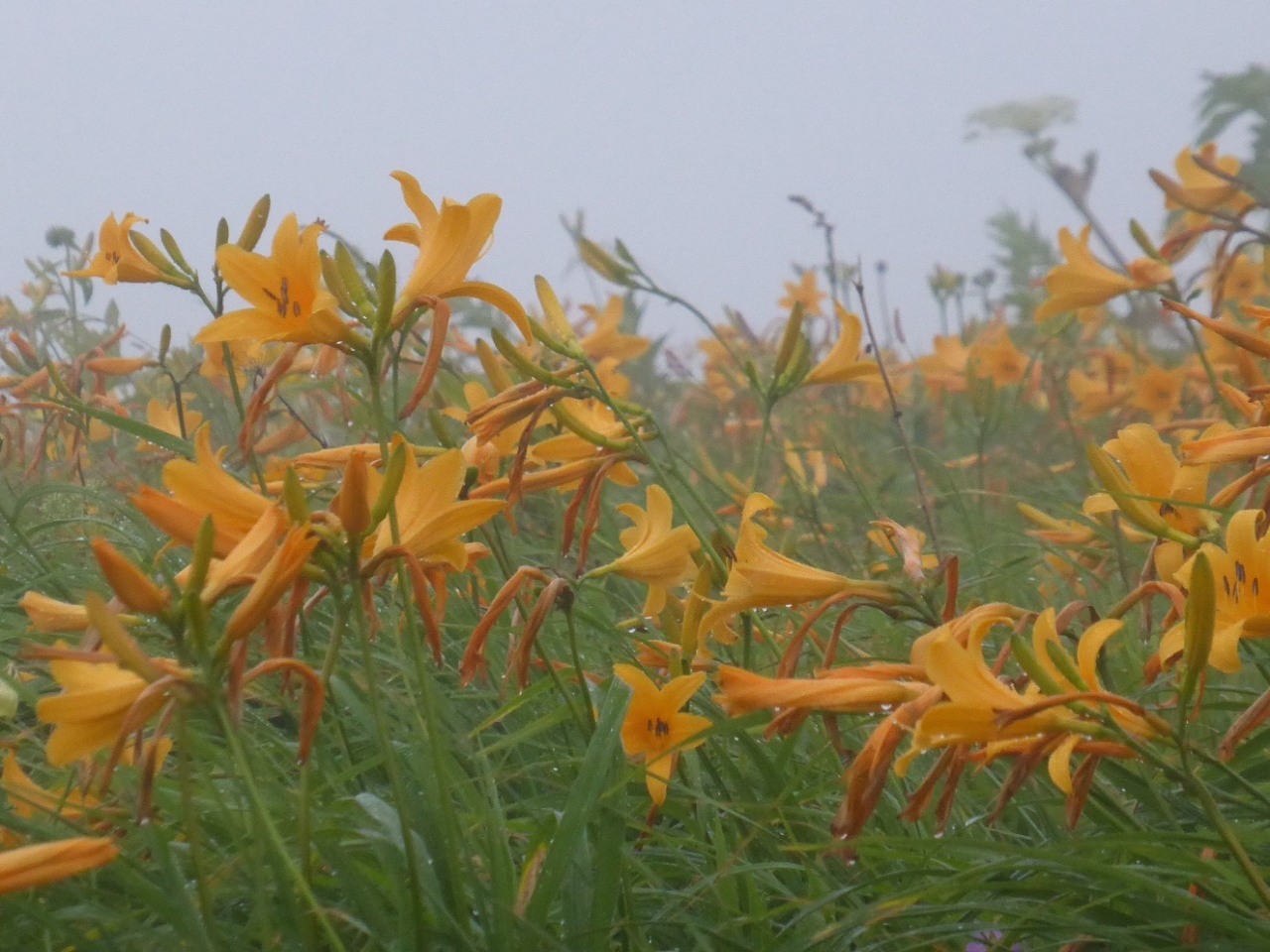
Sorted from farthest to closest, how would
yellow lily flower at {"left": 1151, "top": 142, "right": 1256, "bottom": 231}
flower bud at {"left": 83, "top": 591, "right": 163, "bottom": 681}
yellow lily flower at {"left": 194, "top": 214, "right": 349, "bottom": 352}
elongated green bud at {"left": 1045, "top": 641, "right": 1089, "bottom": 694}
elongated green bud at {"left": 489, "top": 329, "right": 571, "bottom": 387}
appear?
yellow lily flower at {"left": 1151, "top": 142, "right": 1256, "bottom": 231}, elongated green bud at {"left": 489, "top": 329, "right": 571, "bottom": 387}, yellow lily flower at {"left": 194, "top": 214, "right": 349, "bottom": 352}, elongated green bud at {"left": 1045, "top": 641, "right": 1089, "bottom": 694}, flower bud at {"left": 83, "top": 591, "right": 163, "bottom": 681}

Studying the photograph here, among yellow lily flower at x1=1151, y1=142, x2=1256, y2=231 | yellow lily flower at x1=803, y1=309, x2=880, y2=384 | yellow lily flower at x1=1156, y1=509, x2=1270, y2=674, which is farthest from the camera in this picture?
yellow lily flower at x1=1151, y1=142, x2=1256, y2=231

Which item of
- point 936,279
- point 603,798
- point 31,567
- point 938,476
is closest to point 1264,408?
point 603,798

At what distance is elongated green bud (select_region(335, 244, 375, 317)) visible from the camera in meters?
0.94

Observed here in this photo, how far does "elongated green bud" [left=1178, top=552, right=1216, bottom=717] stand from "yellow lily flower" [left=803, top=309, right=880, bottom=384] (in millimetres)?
862

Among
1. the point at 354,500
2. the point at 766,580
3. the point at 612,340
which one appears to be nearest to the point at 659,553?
the point at 766,580

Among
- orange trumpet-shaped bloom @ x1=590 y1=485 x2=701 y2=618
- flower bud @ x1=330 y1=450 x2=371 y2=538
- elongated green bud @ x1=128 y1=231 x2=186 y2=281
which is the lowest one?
orange trumpet-shaped bloom @ x1=590 y1=485 x2=701 y2=618

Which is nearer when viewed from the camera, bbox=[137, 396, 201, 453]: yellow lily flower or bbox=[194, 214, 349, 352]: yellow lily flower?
bbox=[194, 214, 349, 352]: yellow lily flower

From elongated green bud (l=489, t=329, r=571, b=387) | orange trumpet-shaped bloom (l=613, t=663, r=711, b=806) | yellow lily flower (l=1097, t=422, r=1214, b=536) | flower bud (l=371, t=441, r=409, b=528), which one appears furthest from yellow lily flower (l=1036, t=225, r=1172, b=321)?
flower bud (l=371, t=441, r=409, b=528)

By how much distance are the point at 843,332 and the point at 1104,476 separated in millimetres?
640

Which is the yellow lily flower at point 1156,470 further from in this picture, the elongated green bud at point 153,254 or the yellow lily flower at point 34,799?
the elongated green bud at point 153,254

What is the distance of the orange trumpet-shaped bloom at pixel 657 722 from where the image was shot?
39.4 inches

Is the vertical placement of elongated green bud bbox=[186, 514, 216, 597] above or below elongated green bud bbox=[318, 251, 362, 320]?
below

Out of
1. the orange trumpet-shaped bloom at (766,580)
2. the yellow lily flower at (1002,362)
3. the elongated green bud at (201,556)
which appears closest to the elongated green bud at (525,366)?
the orange trumpet-shaped bloom at (766,580)

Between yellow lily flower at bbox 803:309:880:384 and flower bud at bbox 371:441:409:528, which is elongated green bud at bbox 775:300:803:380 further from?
flower bud at bbox 371:441:409:528
